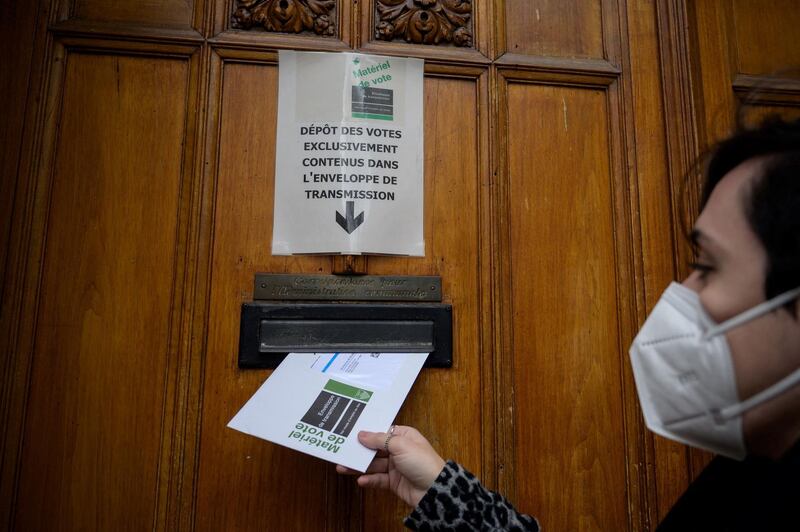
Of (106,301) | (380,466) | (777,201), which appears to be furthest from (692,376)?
(106,301)

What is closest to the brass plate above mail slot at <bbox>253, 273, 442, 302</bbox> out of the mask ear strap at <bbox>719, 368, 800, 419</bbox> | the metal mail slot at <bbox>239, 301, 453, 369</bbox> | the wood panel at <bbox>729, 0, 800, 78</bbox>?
the metal mail slot at <bbox>239, 301, 453, 369</bbox>

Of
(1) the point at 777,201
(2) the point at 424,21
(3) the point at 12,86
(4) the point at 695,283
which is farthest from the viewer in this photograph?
(2) the point at 424,21

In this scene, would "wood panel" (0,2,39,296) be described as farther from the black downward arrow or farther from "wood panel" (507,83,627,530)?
"wood panel" (507,83,627,530)

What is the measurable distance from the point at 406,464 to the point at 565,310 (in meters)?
0.47

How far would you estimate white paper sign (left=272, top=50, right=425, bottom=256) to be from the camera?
0.97 m

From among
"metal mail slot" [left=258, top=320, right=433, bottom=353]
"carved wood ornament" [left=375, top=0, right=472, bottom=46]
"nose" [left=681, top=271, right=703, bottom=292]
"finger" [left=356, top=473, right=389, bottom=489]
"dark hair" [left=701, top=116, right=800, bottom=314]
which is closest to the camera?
"dark hair" [left=701, top=116, right=800, bottom=314]

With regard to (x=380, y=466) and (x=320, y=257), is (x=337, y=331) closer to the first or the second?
(x=320, y=257)

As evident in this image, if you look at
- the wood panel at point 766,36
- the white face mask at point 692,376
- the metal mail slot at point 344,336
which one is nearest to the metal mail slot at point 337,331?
the metal mail slot at point 344,336

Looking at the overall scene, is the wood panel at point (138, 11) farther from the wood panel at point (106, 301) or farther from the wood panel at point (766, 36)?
the wood panel at point (766, 36)

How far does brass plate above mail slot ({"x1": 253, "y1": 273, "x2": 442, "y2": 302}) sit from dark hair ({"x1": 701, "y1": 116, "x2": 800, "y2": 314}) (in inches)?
21.4

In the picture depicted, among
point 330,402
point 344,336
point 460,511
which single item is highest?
point 344,336

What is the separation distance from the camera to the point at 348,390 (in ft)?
2.77

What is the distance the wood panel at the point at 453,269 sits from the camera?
96 centimetres

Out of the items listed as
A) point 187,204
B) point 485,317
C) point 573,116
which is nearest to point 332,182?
point 187,204
